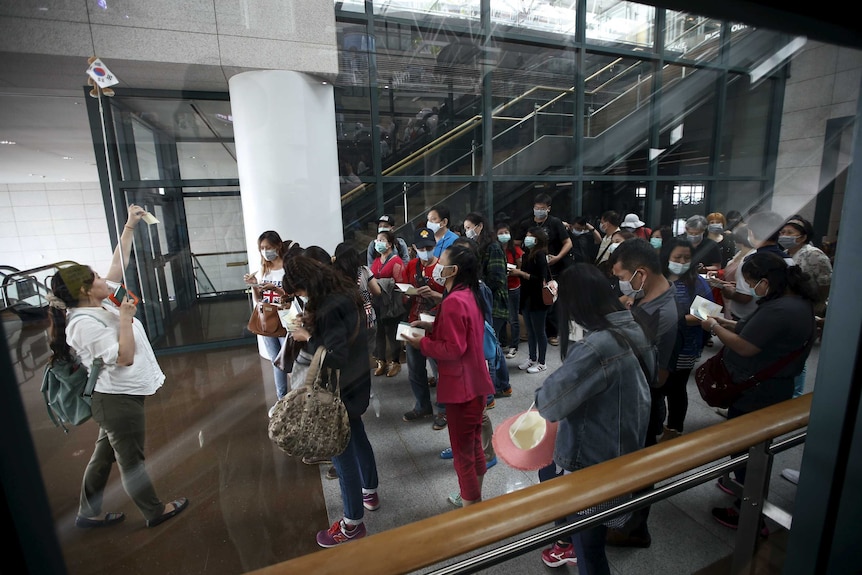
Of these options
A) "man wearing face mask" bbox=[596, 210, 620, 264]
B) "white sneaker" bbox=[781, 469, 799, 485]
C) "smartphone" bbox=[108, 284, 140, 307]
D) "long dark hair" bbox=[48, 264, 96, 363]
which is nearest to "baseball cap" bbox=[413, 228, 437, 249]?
"man wearing face mask" bbox=[596, 210, 620, 264]

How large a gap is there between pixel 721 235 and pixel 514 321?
5.13 feet

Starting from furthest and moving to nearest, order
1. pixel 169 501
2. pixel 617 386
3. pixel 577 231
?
pixel 577 231 < pixel 169 501 < pixel 617 386

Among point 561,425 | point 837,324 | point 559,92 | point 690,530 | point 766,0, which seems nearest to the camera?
point 766,0

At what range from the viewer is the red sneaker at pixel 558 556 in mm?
1534

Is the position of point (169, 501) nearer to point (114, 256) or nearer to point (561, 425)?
point (114, 256)

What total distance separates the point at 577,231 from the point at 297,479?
213 centimetres

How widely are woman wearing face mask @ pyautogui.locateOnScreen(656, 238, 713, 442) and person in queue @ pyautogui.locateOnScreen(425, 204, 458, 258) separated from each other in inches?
47.3

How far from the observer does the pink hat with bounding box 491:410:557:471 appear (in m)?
1.46

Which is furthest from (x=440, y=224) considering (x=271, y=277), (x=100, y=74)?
(x=100, y=74)

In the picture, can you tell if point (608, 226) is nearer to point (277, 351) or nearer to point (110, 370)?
point (277, 351)

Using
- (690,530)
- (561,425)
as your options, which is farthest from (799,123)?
(561,425)

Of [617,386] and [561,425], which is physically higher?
[617,386]

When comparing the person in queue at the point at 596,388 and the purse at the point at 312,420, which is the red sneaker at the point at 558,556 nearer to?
the person in queue at the point at 596,388

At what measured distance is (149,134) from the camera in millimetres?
2822
